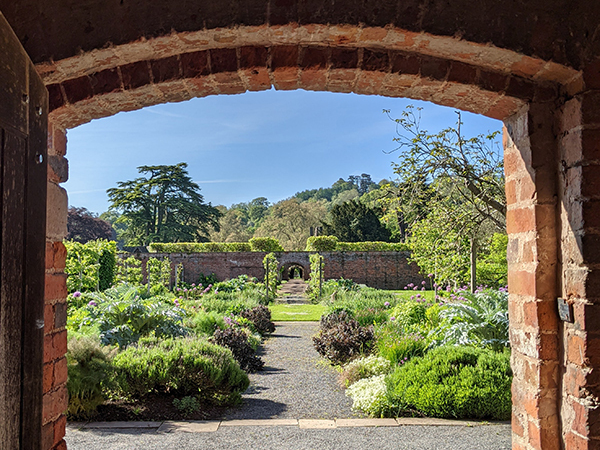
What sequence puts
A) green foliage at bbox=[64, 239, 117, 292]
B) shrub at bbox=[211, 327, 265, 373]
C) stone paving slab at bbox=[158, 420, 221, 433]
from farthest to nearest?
1. green foliage at bbox=[64, 239, 117, 292]
2. shrub at bbox=[211, 327, 265, 373]
3. stone paving slab at bbox=[158, 420, 221, 433]

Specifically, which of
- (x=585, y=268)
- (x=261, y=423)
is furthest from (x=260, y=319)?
(x=585, y=268)

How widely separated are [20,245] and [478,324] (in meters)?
5.90

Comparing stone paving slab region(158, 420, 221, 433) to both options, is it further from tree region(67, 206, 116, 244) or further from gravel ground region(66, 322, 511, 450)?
tree region(67, 206, 116, 244)

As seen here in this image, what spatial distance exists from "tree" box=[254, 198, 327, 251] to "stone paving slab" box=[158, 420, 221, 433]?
28.8m

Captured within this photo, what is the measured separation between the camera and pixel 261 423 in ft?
15.4

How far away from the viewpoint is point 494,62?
7.32 ft

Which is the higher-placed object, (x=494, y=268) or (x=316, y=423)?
(x=494, y=268)

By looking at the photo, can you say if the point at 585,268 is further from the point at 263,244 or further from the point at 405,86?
the point at 263,244

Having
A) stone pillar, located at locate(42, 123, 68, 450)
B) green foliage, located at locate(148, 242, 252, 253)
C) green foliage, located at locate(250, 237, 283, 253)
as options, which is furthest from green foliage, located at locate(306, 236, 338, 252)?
stone pillar, located at locate(42, 123, 68, 450)

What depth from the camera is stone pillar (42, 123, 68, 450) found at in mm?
2104

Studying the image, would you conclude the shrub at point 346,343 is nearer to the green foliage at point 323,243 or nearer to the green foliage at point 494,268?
the green foliage at point 494,268

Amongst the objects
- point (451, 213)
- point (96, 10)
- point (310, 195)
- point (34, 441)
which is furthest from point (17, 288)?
point (310, 195)

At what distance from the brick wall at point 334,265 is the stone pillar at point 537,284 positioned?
21.7 m

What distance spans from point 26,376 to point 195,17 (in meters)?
1.50
